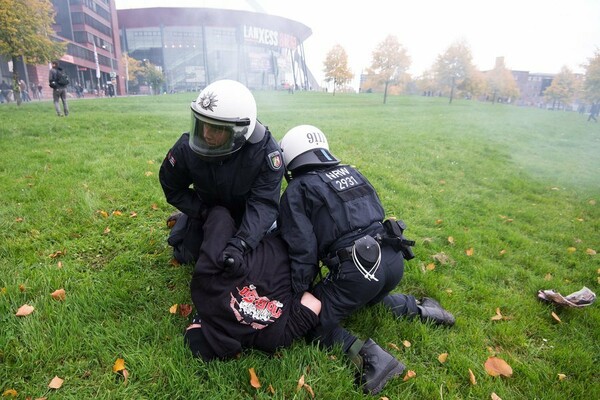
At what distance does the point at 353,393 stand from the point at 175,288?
1.75m

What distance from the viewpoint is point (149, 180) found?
5434mm

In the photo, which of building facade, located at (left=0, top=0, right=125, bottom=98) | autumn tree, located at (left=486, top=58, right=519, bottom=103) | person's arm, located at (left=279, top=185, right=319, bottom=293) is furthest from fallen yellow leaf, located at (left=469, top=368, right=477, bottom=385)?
autumn tree, located at (left=486, top=58, right=519, bottom=103)

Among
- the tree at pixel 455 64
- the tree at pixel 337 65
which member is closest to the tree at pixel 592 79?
the tree at pixel 455 64

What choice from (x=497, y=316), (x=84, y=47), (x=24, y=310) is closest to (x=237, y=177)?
(x=24, y=310)

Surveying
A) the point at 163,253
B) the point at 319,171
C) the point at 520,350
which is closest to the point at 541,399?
the point at 520,350

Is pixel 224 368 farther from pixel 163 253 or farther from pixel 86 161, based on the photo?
pixel 86 161

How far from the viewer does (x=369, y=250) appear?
229 centimetres

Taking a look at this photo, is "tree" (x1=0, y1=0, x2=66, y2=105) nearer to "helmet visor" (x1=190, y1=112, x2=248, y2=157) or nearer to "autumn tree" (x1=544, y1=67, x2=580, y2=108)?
"helmet visor" (x1=190, y1=112, x2=248, y2=157)

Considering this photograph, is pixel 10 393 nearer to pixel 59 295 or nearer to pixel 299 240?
pixel 59 295

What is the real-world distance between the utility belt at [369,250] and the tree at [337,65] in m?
45.2

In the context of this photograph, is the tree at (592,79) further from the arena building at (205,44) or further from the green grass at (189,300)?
the arena building at (205,44)

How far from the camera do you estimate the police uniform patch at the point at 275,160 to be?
2797 mm

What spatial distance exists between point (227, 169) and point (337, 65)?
45.7 meters

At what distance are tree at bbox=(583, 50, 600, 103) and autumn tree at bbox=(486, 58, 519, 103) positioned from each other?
3617cm
